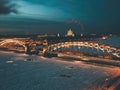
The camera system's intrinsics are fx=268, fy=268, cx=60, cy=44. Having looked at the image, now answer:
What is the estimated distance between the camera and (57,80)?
10288 centimetres

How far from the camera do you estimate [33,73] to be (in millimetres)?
117875

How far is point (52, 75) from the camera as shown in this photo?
372 feet

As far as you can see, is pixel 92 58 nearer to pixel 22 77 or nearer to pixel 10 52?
pixel 22 77

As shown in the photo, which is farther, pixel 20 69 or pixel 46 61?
pixel 46 61

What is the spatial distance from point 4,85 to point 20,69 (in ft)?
109

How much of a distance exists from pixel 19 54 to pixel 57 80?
85131 mm

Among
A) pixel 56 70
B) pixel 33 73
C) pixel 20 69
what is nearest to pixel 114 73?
pixel 56 70

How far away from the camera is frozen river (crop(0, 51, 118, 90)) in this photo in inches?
3702

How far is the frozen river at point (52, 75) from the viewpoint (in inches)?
3702

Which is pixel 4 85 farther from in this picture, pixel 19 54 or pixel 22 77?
pixel 19 54

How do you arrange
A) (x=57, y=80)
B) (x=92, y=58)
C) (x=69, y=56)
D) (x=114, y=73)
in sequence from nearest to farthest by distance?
1. (x=57, y=80)
2. (x=114, y=73)
3. (x=92, y=58)
4. (x=69, y=56)

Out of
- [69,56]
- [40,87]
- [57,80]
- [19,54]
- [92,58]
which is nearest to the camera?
[40,87]

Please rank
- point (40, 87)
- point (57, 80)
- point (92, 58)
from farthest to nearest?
point (92, 58) → point (57, 80) → point (40, 87)

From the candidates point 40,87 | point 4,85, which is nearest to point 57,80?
point 40,87
